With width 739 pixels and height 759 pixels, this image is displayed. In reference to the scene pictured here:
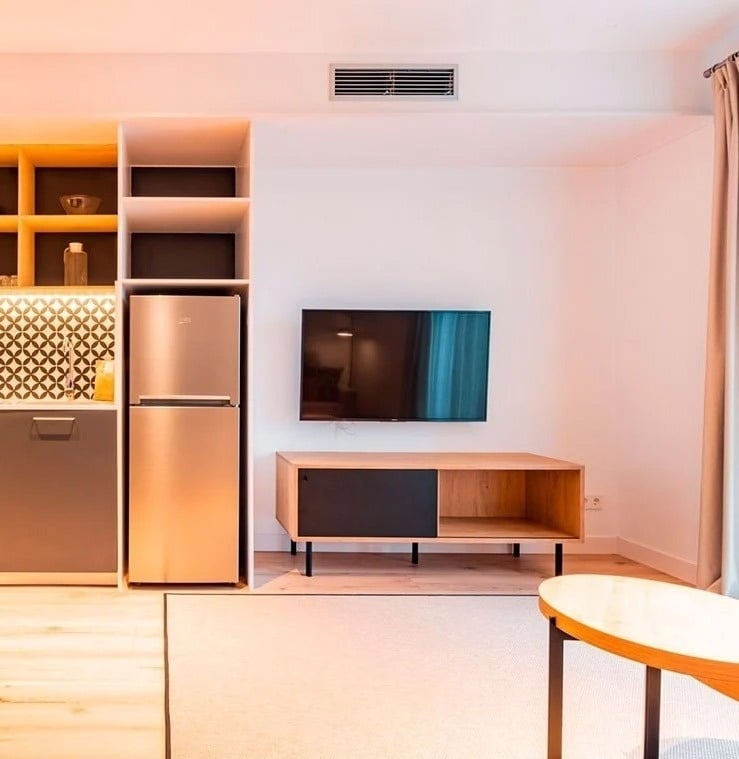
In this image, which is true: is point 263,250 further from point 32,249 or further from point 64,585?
point 64,585

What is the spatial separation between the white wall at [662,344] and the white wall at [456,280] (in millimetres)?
132

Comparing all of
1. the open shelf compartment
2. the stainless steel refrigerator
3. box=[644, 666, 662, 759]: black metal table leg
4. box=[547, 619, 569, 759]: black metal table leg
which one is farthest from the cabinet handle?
box=[644, 666, 662, 759]: black metal table leg

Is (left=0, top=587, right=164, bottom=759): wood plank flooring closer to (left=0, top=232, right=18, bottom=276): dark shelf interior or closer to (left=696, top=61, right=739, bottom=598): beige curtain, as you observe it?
(left=0, top=232, right=18, bottom=276): dark shelf interior

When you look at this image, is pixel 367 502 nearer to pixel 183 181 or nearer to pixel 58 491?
pixel 58 491

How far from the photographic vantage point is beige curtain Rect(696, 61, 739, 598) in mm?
3230

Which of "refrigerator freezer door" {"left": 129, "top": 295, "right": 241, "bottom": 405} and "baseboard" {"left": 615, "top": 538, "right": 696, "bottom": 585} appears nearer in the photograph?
"refrigerator freezer door" {"left": 129, "top": 295, "right": 241, "bottom": 405}

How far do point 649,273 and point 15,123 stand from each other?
3389mm

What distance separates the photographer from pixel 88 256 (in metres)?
4.20

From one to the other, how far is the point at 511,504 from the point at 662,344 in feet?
4.03

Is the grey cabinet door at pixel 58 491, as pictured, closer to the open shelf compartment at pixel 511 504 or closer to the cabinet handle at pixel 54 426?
the cabinet handle at pixel 54 426

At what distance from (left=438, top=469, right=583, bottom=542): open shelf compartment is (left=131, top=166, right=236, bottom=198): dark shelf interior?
2058 millimetres

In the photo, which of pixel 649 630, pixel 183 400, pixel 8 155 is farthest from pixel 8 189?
pixel 649 630

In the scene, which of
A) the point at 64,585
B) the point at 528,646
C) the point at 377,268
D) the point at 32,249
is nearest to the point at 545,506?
the point at 528,646

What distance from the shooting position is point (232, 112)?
3.59 m
